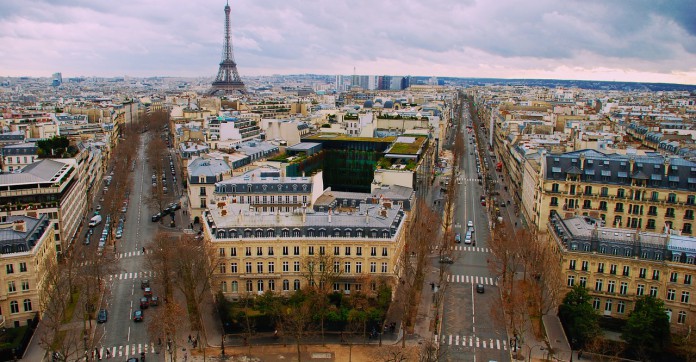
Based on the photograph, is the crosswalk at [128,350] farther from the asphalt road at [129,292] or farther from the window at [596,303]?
the window at [596,303]

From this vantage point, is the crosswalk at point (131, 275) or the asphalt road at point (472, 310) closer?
the asphalt road at point (472, 310)

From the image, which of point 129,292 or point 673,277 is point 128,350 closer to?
point 129,292

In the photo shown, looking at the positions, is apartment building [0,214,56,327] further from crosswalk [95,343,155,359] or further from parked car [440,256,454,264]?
parked car [440,256,454,264]

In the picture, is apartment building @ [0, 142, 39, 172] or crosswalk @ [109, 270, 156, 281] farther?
apartment building @ [0, 142, 39, 172]

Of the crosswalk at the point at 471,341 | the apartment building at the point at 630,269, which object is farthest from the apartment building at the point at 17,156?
the apartment building at the point at 630,269

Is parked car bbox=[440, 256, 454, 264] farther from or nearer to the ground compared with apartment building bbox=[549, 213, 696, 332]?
nearer to the ground

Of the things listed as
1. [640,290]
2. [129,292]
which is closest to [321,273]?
[129,292]

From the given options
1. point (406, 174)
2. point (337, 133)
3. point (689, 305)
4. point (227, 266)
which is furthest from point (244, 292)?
point (337, 133)

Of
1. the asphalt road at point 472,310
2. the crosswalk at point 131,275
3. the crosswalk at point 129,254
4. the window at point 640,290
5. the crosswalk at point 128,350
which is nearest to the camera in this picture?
the crosswalk at point 128,350

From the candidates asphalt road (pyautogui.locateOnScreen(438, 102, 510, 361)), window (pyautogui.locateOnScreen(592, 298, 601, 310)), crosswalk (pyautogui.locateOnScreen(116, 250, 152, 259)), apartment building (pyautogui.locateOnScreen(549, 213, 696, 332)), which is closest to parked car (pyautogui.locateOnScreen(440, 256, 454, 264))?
asphalt road (pyautogui.locateOnScreen(438, 102, 510, 361))
